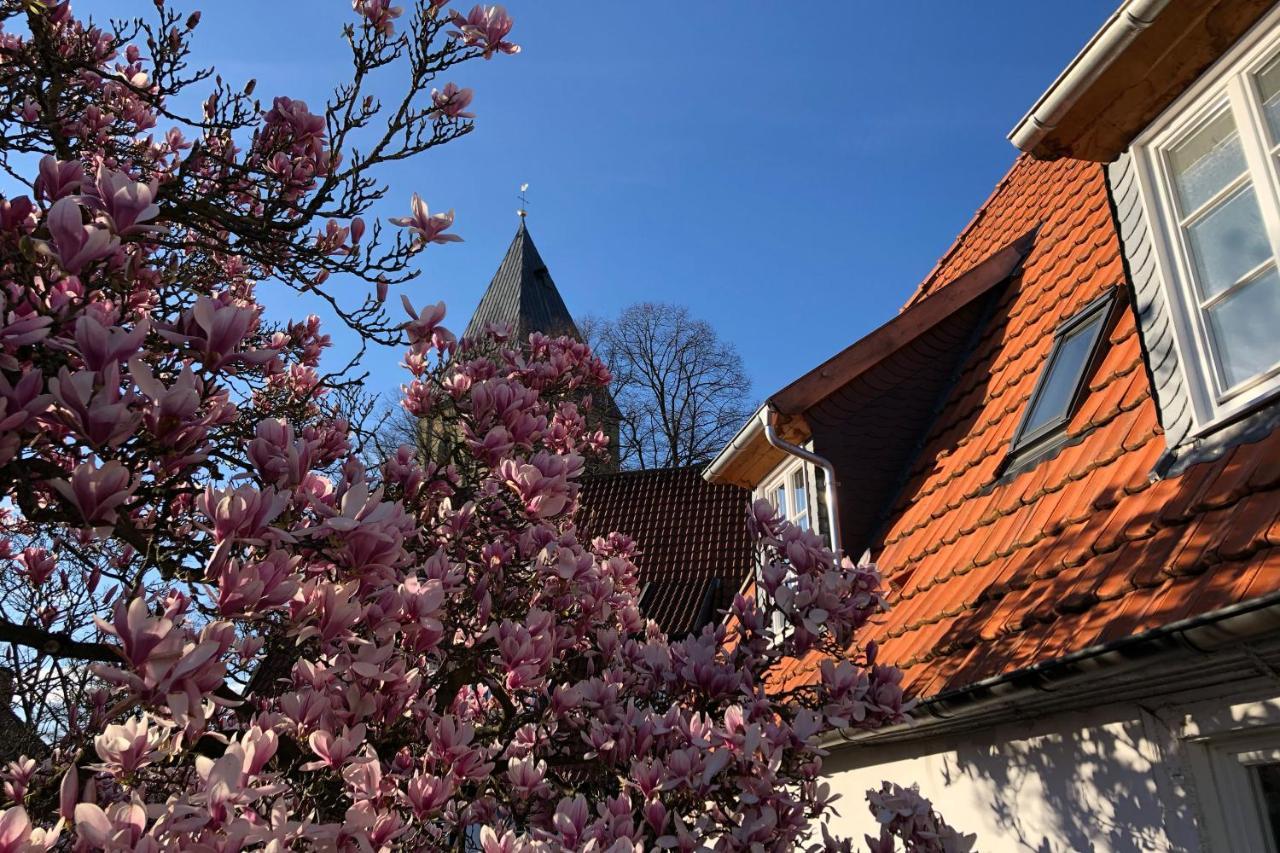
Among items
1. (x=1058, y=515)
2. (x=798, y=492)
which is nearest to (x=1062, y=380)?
(x=1058, y=515)

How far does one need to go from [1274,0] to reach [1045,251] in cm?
325

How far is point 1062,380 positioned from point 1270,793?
2401 mm

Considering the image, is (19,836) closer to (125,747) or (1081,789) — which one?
(125,747)

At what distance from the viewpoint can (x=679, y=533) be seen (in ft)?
50.4

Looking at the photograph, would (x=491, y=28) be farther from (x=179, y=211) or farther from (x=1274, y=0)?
(x=1274, y=0)

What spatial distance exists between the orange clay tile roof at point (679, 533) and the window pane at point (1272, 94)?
10.3 m

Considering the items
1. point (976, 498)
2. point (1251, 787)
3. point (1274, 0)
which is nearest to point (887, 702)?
point (1251, 787)

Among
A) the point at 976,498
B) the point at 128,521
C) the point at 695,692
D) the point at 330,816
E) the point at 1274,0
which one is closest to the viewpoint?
the point at 128,521

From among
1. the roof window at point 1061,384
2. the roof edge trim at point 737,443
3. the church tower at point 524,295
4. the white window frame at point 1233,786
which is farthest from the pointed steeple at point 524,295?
the white window frame at point 1233,786

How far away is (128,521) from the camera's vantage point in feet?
5.97

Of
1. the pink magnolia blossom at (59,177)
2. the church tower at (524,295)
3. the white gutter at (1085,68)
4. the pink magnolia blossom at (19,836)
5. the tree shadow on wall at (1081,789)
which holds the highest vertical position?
the church tower at (524,295)

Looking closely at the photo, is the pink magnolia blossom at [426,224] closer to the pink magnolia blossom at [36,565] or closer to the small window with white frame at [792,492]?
the pink magnolia blossom at [36,565]

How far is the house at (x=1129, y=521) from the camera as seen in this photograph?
112 inches

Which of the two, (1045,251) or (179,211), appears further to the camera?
(1045,251)
